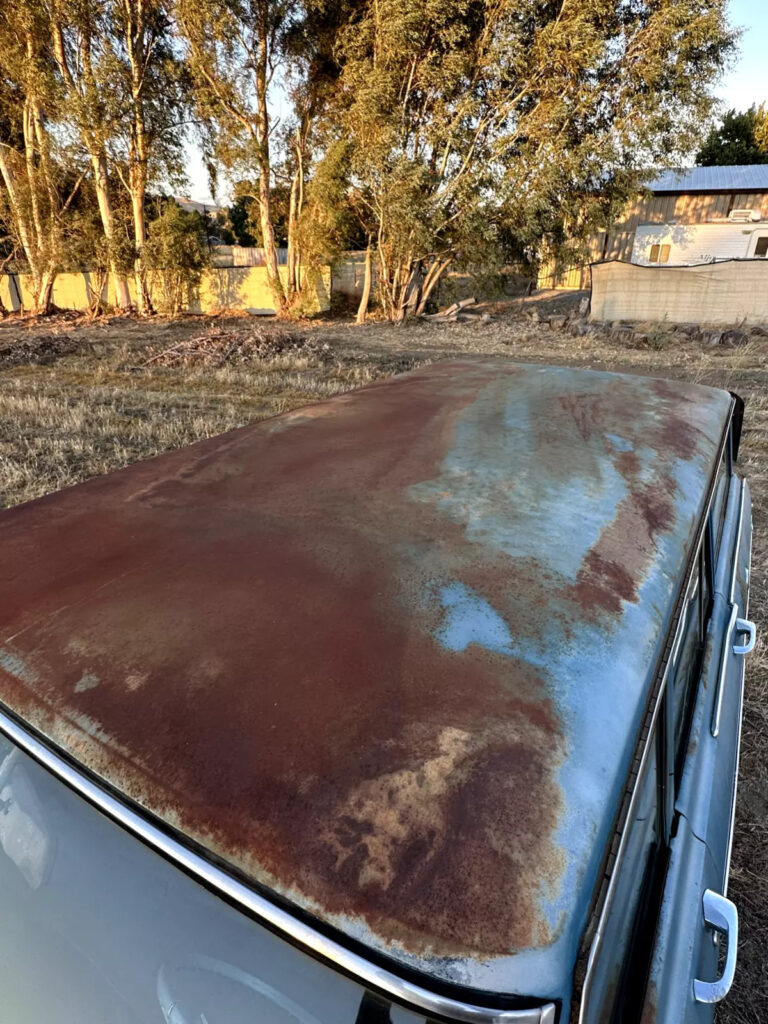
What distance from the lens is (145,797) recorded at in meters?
0.69

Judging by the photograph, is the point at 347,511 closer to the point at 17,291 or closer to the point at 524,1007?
the point at 524,1007

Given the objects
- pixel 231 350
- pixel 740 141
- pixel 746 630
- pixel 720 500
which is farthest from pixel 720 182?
pixel 746 630

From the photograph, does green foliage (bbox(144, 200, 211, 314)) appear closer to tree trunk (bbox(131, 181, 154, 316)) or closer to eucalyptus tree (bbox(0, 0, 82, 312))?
tree trunk (bbox(131, 181, 154, 316))

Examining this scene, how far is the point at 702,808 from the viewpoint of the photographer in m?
1.04

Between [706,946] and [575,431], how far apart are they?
123 cm

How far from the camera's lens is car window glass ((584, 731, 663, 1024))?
0.66 meters

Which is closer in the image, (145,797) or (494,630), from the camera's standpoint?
(145,797)

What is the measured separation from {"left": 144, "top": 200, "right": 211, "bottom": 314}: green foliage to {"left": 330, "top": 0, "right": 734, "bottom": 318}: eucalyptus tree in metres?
5.70

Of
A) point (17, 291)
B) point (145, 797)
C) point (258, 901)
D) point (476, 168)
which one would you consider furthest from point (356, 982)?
point (17, 291)

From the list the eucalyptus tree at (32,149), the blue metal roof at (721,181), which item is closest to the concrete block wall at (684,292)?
the blue metal roof at (721,181)

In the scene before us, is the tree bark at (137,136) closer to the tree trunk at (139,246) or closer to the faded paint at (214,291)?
the tree trunk at (139,246)

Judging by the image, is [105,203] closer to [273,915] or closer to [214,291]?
[214,291]

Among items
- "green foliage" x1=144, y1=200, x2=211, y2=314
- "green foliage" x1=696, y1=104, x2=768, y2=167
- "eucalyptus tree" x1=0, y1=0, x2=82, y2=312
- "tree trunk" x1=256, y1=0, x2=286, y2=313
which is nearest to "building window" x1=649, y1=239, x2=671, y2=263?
"green foliage" x1=696, y1=104, x2=768, y2=167

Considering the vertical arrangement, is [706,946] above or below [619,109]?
below
